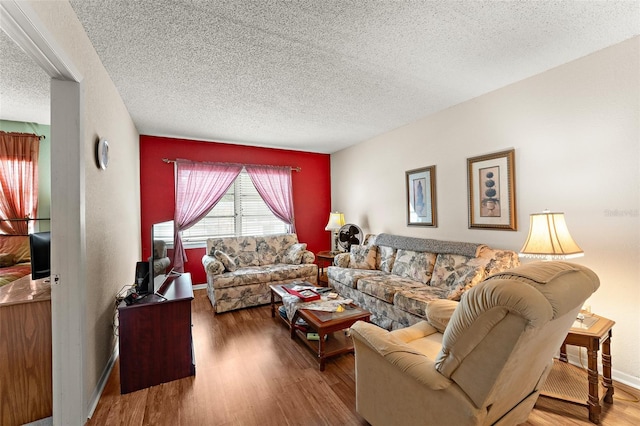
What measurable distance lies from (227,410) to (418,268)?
2.36 m

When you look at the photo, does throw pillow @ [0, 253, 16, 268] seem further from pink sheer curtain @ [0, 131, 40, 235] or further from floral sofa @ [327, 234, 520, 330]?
floral sofa @ [327, 234, 520, 330]

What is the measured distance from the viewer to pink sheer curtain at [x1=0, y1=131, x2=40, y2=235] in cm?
322

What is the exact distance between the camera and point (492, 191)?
2.84m

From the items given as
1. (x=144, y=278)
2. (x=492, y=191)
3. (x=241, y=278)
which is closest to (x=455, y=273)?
(x=492, y=191)

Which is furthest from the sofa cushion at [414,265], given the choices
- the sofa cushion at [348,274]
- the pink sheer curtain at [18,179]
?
the pink sheer curtain at [18,179]

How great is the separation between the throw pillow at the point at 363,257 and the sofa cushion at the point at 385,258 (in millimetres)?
72

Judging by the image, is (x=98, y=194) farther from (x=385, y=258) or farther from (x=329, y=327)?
(x=385, y=258)

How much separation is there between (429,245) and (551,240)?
135 centimetres

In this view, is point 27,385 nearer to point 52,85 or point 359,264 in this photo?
point 52,85

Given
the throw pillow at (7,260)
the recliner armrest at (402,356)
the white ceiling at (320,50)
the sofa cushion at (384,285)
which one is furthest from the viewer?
the throw pillow at (7,260)

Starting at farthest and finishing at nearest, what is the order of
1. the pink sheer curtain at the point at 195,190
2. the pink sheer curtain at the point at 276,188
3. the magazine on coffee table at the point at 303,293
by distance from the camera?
the pink sheer curtain at the point at 276,188
the pink sheer curtain at the point at 195,190
the magazine on coffee table at the point at 303,293

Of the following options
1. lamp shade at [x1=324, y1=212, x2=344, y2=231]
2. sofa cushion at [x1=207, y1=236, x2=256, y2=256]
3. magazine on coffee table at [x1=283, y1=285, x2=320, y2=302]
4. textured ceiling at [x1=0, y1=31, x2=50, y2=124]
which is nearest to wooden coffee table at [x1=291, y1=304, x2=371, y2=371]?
magazine on coffee table at [x1=283, y1=285, x2=320, y2=302]

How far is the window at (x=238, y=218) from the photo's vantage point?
457 cm

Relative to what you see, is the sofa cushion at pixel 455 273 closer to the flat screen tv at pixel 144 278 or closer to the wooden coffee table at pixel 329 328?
the wooden coffee table at pixel 329 328
